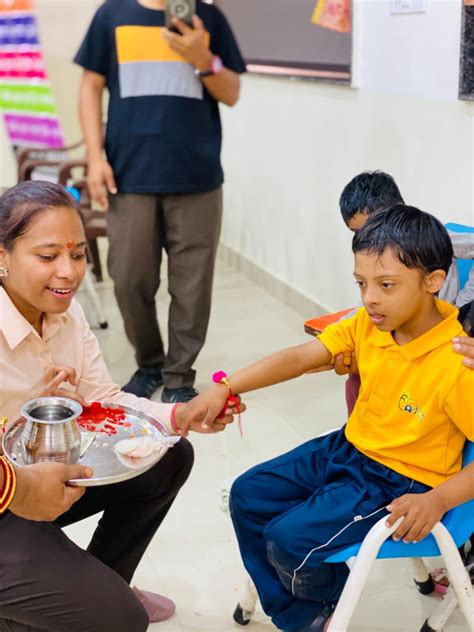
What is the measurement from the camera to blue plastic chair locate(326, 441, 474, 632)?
4.57 ft

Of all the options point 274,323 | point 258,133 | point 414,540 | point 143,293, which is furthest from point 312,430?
point 258,133

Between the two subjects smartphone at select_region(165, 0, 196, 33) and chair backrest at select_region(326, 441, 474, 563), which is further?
smartphone at select_region(165, 0, 196, 33)

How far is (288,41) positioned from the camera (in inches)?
142

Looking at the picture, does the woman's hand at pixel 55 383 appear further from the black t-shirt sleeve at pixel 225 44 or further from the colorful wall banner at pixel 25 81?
the colorful wall banner at pixel 25 81

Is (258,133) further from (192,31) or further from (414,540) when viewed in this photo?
(414,540)

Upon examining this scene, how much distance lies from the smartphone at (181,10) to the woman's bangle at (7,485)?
5.93 feet

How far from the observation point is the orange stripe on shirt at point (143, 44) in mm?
2631

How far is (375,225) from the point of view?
152 centimetres

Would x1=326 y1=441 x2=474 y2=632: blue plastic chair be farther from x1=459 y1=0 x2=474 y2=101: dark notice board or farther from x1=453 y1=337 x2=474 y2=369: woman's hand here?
x1=459 y1=0 x2=474 y2=101: dark notice board

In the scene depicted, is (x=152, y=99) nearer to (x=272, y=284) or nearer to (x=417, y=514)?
(x=272, y=284)

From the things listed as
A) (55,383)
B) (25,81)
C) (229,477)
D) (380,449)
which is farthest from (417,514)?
(25,81)

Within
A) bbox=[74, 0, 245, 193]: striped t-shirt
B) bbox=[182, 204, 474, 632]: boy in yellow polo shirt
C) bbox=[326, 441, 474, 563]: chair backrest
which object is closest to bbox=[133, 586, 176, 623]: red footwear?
bbox=[182, 204, 474, 632]: boy in yellow polo shirt

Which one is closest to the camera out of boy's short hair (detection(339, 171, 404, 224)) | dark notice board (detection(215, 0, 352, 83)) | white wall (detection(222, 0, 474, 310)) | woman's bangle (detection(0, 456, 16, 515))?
woman's bangle (detection(0, 456, 16, 515))

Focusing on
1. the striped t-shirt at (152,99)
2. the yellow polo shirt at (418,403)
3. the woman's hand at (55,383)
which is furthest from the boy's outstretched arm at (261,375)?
the striped t-shirt at (152,99)
